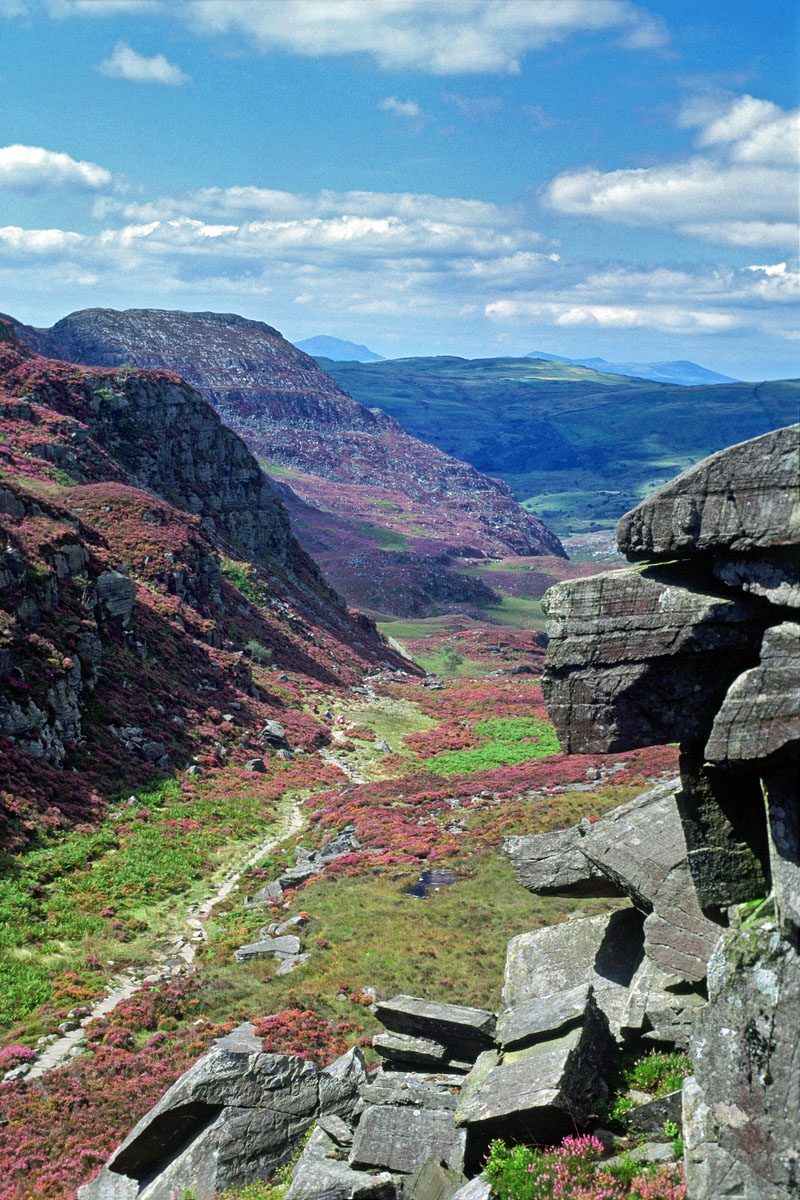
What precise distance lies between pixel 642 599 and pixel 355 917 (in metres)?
21.9

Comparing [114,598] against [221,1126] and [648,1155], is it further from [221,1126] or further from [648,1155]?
[648,1155]

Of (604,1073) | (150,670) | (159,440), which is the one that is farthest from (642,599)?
(159,440)

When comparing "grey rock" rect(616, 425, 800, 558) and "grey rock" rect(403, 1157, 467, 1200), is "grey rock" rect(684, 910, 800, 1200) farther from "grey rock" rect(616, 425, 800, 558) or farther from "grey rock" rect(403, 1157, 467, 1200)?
"grey rock" rect(616, 425, 800, 558)

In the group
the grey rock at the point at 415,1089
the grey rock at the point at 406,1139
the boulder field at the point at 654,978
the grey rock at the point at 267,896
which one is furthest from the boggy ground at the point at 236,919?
the grey rock at the point at 406,1139

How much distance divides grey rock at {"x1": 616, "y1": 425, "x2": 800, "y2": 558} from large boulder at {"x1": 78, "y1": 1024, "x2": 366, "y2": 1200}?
12.5 meters

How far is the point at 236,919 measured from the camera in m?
Answer: 31.5

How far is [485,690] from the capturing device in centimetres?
9188

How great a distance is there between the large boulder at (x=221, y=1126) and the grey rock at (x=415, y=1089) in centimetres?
77

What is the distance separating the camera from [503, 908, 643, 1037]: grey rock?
58.6 feet

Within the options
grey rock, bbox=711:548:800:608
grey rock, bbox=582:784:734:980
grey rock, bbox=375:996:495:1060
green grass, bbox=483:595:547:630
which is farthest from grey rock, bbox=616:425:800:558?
green grass, bbox=483:595:547:630

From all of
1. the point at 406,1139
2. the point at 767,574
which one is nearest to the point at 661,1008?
the point at 406,1139

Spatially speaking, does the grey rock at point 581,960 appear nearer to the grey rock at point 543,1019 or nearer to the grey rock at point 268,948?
the grey rock at point 543,1019

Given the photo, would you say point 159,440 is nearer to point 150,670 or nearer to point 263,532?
point 263,532

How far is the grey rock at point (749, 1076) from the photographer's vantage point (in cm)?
1036
